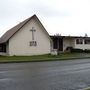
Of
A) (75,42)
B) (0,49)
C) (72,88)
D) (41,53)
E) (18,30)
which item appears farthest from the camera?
(75,42)

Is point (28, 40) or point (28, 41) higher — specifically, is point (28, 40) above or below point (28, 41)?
above

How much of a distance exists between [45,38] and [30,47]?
343 cm

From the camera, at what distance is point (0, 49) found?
1854 inches

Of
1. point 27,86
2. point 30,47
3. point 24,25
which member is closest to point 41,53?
point 30,47

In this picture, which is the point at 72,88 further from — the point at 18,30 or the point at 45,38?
the point at 45,38

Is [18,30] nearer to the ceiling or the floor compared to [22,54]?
nearer to the ceiling

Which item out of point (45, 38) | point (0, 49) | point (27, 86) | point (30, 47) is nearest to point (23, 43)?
point (30, 47)

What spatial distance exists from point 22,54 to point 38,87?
3048 centimetres

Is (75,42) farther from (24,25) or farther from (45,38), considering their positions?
(24,25)

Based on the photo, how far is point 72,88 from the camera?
10.6m

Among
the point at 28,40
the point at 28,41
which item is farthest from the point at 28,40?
the point at 28,41

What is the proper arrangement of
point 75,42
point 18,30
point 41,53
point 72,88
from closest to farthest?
point 72,88 → point 18,30 → point 41,53 → point 75,42

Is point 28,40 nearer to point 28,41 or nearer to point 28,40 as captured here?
point 28,40

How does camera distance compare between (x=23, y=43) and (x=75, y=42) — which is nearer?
(x=23, y=43)
